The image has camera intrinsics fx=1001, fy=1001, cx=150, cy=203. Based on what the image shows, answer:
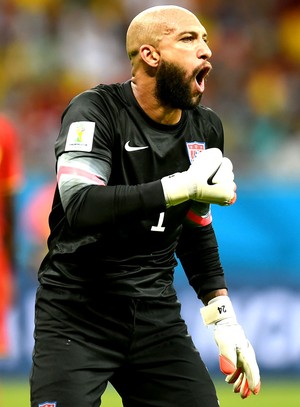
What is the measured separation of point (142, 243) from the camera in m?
4.28

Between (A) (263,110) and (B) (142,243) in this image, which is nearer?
(B) (142,243)

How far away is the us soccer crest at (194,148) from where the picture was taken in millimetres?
4422

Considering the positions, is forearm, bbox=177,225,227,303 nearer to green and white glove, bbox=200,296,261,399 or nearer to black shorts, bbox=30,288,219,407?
green and white glove, bbox=200,296,261,399

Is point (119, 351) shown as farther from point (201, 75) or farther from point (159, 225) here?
point (201, 75)

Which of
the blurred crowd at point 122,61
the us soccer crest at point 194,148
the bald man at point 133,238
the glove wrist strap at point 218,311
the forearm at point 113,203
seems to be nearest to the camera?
the forearm at point 113,203

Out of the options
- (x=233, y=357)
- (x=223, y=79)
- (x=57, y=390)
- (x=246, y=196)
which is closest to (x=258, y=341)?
(x=246, y=196)

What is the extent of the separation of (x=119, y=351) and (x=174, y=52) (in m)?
1.30

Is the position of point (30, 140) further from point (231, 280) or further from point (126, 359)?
point (126, 359)

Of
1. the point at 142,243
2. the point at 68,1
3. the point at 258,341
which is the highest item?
the point at 68,1

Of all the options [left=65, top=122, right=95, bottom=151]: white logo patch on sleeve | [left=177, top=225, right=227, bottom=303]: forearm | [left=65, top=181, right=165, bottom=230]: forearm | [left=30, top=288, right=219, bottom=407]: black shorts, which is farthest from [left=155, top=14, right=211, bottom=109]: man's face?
[left=30, top=288, right=219, bottom=407]: black shorts

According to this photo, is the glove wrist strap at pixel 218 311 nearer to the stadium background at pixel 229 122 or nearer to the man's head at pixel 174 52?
the man's head at pixel 174 52

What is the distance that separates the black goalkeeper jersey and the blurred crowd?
634 centimetres

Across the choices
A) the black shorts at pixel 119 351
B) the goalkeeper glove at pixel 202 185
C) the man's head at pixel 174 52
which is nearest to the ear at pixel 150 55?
the man's head at pixel 174 52

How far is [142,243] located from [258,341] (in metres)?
4.97
